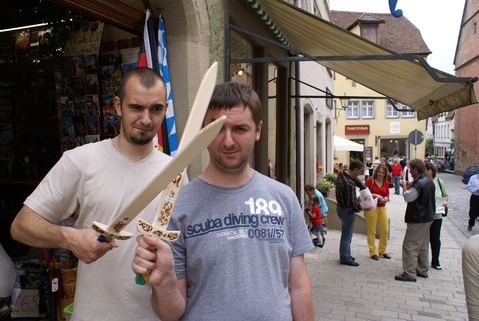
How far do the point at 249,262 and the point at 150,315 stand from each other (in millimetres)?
553

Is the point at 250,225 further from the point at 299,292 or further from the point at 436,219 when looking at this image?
the point at 436,219

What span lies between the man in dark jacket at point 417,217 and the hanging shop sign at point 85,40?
4.68 m

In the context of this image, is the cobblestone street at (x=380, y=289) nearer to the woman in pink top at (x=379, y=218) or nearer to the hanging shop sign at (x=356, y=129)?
the woman in pink top at (x=379, y=218)

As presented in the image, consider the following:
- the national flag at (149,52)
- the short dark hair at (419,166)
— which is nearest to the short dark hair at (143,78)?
the national flag at (149,52)

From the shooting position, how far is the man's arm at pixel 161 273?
110 centimetres

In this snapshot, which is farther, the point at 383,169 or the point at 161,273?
the point at 383,169

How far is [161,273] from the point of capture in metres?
1.17

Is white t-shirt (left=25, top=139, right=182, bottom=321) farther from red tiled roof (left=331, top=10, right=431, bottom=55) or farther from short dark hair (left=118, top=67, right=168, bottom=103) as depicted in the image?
red tiled roof (left=331, top=10, right=431, bottom=55)

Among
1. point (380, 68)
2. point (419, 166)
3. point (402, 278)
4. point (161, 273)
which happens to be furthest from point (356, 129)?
point (161, 273)

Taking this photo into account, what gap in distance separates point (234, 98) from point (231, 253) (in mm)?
567

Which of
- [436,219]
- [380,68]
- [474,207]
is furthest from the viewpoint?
[474,207]

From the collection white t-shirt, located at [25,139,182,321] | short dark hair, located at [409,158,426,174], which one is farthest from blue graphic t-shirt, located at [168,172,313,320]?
short dark hair, located at [409,158,426,174]

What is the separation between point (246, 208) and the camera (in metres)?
1.50

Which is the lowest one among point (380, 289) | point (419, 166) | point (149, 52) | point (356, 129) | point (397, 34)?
point (380, 289)
